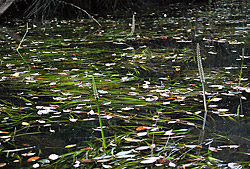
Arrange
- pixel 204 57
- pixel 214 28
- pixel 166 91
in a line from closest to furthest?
pixel 166 91
pixel 204 57
pixel 214 28

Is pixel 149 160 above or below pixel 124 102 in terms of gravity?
below

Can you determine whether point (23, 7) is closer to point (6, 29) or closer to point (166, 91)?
point (6, 29)

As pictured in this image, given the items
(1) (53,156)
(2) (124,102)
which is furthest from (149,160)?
(2) (124,102)

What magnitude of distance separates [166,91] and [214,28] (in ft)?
11.5

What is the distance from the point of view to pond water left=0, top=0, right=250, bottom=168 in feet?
6.54

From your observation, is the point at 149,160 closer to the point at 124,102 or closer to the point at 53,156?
the point at 53,156

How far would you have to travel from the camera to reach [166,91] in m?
3.03

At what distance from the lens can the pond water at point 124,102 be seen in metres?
1.99

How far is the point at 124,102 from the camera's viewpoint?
2795 millimetres

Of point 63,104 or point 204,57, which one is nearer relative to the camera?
point 63,104

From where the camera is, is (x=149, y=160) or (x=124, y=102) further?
(x=124, y=102)

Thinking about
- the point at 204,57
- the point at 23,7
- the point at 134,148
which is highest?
the point at 23,7

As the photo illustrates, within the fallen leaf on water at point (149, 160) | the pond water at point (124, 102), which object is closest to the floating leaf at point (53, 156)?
the pond water at point (124, 102)

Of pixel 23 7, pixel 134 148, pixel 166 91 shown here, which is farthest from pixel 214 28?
pixel 23 7
